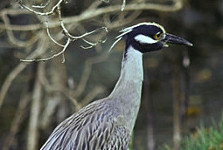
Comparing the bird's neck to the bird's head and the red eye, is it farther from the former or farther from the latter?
the red eye

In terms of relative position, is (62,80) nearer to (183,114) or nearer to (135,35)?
(183,114)

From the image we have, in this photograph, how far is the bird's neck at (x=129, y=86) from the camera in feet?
14.0

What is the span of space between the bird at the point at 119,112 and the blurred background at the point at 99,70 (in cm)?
115

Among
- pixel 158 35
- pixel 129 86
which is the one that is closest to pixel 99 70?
pixel 129 86

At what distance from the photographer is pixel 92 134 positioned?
418 centimetres

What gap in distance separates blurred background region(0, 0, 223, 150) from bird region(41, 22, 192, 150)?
3.77 ft

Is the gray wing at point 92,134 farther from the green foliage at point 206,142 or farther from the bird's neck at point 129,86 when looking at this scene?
the green foliage at point 206,142

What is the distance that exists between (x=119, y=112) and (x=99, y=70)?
4140 millimetres

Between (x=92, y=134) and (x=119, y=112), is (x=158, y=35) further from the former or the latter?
(x=92, y=134)

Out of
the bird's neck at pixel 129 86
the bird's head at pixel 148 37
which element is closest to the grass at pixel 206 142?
the bird's neck at pixel 129 86

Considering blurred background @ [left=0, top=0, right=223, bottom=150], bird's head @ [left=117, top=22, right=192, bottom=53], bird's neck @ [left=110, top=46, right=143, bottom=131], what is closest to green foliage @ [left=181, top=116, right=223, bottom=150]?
blurred background @ [left=0, top=0, right=223, bottom=150]

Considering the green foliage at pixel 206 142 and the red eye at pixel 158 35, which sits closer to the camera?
the red eye at pixel 158 35

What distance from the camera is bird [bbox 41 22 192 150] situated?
416 cm

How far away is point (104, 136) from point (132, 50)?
2.05 ft
